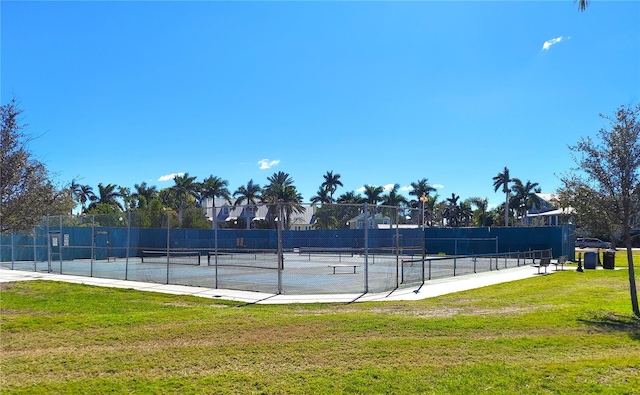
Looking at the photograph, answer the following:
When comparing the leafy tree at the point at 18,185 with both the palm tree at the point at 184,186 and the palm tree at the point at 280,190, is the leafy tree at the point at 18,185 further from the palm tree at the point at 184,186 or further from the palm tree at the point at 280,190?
the palm tree at the point at 184,186

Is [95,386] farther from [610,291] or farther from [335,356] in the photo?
[610,291]

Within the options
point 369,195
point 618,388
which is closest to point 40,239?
point 618,388

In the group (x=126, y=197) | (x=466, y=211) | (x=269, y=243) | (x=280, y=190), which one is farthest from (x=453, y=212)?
(x=269, y=243)

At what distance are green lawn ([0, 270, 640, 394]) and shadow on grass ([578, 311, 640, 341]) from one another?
0.04 meters

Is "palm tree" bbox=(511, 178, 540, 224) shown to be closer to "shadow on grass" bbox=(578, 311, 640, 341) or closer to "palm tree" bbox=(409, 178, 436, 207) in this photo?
"palm tree" bbox=(409, 178, 436, 207)

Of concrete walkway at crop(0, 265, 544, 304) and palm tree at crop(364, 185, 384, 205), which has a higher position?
palm tree at crop(364, 185, 384, 205)

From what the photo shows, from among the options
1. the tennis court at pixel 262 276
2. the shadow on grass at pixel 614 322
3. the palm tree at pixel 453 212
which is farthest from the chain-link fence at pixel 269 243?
the palm tree at pixel 453 212

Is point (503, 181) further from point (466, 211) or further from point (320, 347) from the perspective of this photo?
point (320, 347)

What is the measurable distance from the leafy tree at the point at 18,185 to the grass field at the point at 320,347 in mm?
2002

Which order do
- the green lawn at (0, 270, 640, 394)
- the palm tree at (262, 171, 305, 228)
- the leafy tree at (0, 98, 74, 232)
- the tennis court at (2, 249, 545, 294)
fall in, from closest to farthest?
the green lawn at (0, 270, 640, 394) → the leafy tree at (0, 98, 74, 232) → the tennis court at (2, 249, 545, 294) → the palm tree at (262, 171, 305, 228)

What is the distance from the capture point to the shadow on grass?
893 centimetres

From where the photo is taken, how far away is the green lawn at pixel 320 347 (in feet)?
19.3

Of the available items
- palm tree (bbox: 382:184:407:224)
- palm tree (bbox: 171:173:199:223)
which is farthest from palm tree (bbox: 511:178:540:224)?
palm tree (bbox: 171:173:199:223)

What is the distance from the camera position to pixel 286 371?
251 inches
